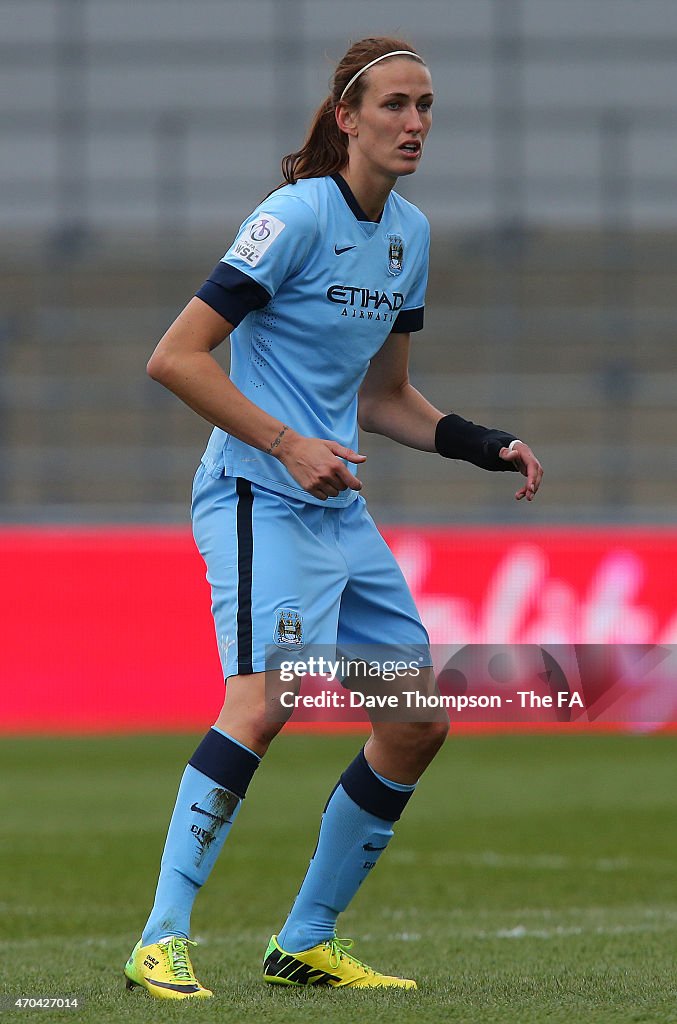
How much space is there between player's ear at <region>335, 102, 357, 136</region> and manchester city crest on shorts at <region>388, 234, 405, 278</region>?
0.26 m

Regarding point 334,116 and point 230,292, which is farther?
point 334,116

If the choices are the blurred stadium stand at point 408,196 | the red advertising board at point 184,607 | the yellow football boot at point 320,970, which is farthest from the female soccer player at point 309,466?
the blurred stadium stand at point 408,196

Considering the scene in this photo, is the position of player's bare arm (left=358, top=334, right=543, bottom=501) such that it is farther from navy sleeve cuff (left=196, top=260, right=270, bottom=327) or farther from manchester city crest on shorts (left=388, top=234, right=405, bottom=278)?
navy sleeve cuff (left=196, top=260, right=270, bottom=327)

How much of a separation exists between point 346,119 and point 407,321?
53 centimetres

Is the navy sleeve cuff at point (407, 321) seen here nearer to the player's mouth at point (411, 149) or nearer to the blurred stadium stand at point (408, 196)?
the player's mouth at point (411, 149)

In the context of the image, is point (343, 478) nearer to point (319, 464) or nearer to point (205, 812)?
point (319, 464)

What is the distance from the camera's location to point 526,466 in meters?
3.71

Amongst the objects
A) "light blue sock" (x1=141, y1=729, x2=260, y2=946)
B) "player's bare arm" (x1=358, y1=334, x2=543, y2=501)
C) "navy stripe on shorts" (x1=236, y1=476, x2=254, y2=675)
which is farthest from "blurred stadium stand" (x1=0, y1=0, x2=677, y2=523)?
"light blue sock" (x1=141, y1=729, x2=260, y2=946)

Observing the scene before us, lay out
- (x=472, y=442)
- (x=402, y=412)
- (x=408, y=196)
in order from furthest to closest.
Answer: (x=408, y=196) → (x=402, y=412) → (x=472, y=442)

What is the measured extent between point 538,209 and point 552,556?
636 cm

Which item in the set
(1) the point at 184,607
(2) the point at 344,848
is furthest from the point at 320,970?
(1) the point at 184,607

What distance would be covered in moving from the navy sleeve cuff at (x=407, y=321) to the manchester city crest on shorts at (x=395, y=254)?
6.9 inches

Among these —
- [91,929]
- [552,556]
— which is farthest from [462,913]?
[552,556]

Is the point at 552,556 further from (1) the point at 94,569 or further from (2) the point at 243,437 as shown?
(2) the point at 243,437
